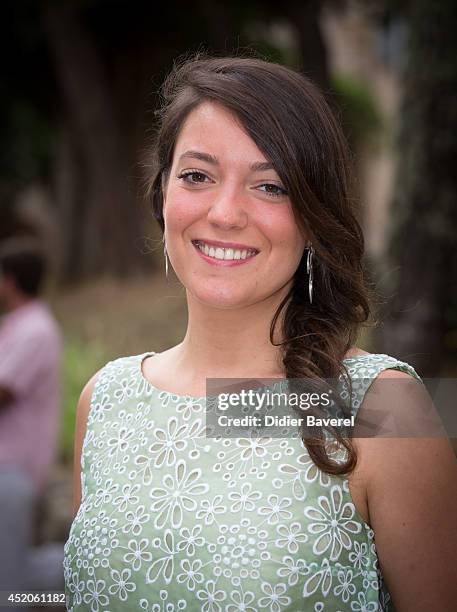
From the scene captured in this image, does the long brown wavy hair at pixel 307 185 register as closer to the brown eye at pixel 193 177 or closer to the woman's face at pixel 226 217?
the woman's face at pixel 226 217

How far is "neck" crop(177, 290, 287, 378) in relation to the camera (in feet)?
7.13

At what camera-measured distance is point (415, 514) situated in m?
1.80

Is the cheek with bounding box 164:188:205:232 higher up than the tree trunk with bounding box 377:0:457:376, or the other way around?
the cheek with bounding box 164:188:205:232

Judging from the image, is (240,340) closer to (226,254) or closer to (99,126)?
(226,254)

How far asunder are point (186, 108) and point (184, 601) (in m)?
1.16

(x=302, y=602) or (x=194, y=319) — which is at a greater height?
(x=194, y=319)

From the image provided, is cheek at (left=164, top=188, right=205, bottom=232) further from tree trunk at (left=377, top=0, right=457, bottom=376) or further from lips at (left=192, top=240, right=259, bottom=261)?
tree trunk at (left=377, top=0, right=457, bottom=376)

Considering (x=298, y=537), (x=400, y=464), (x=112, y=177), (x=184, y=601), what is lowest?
(x=112, y=177)

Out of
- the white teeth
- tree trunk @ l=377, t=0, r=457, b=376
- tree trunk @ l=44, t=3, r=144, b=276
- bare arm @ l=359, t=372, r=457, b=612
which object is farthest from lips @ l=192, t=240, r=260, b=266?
tree trunk @ l=44, t=3, r=144, b=276

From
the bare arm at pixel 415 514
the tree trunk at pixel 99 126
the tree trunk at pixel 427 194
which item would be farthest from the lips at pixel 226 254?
the tree trunk at pixel 99 126

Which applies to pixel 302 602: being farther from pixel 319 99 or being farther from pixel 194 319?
pixel 319 99

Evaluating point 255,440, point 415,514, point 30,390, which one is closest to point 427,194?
point 30,390

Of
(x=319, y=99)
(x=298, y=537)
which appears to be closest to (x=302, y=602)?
(x=298, y=537)

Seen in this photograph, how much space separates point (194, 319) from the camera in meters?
2.25
